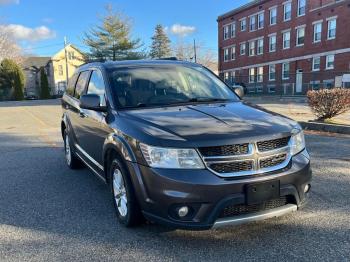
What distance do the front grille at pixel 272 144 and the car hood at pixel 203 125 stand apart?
0.14 feet

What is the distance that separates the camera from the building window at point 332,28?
31031 millimetres

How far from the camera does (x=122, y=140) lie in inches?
153

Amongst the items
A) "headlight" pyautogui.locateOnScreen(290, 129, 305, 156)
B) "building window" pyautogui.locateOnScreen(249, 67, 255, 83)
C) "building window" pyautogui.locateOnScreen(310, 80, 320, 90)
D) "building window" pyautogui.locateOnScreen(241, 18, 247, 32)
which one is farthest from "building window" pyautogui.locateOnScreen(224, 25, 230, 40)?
"headlight" pyautogui.locateOnScreen(290, 129, 305, 156)

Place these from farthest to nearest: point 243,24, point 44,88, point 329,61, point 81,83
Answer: point 44,88 → point 243,24 → point 329,61 → point 81,83

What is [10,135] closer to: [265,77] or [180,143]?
[180,143]

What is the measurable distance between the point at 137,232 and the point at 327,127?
7.94 m

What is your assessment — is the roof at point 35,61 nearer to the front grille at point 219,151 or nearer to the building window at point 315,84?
the building window at point 315,84

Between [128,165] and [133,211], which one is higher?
[128,165]

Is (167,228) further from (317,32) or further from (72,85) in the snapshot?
(317,32)

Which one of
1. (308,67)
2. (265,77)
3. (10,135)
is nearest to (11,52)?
(265,77)

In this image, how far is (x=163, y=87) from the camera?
477 cm

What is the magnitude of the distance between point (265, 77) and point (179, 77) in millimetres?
35609

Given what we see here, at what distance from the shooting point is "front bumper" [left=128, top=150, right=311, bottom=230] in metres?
3.26

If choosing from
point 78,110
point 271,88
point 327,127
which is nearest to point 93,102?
point 78,110
